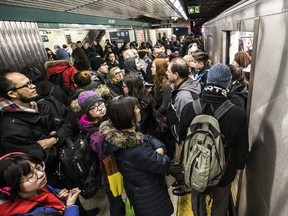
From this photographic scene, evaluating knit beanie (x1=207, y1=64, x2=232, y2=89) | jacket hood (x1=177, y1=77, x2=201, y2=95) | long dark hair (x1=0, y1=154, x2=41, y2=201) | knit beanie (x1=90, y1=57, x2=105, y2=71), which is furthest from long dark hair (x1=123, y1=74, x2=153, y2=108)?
knit beanie (x1=90, y1=57, x2=105, y2=71)

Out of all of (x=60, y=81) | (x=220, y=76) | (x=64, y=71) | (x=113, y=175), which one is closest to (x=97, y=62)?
(x=64, y=71)

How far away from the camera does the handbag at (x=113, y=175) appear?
1.71m

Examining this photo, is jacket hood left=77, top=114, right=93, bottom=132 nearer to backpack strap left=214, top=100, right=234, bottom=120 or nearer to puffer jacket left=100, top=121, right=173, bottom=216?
puffer jacket left=100, top=121, right=173, bottom=216

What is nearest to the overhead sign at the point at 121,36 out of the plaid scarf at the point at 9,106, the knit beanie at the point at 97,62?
the knit beanie at the point at 97,62

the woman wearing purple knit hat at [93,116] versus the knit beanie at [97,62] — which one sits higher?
the knit beanie at [97,62]

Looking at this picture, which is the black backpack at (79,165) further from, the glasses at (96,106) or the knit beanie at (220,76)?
the knit beanie at (220,76)

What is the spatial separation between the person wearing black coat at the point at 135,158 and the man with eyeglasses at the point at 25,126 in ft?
2.41

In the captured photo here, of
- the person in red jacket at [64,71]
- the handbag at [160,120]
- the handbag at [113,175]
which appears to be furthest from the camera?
the person in red jacket at [64,71]

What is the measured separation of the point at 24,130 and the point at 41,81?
122cm

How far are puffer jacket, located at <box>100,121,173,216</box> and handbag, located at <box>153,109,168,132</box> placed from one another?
761mm

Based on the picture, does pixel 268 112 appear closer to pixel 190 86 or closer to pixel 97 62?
pixel 190 86

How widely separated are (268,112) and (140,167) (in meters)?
0.99

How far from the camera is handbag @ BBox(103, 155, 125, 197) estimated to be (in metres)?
1.71

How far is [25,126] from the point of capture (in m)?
1.87
